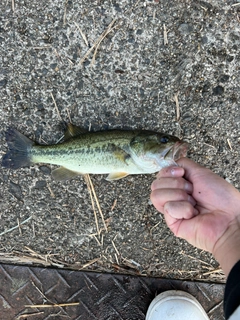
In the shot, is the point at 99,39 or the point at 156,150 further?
the point at 99,39

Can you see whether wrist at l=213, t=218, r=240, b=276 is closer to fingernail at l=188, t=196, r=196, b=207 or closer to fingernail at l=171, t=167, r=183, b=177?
fingernail at l=188, t=196, r=196, b=207

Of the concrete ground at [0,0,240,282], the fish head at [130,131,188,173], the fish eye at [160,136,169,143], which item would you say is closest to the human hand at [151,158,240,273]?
the fish head at [130,131,188,173]

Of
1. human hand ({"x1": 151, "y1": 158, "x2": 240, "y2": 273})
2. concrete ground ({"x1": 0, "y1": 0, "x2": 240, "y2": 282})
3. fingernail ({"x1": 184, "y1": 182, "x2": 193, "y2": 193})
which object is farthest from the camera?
concrete ground ({"x1": 0, "y1": 0, "x2": 240, "y2": 282})

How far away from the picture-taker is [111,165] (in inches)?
113

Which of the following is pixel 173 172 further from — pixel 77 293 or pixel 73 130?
pixel 77 293

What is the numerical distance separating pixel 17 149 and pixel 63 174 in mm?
548

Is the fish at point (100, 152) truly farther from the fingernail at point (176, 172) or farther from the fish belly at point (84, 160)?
the fingernail at point (176, 172)

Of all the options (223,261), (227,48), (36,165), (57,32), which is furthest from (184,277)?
(57,32)

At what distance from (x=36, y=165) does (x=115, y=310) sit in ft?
6.63

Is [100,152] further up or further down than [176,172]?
further down

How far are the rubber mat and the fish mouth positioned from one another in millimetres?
1791

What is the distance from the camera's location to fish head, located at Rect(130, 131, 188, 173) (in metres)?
2.62

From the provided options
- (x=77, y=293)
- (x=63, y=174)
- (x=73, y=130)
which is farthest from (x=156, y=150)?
(x=77, y=293)

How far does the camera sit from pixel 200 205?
255cm
